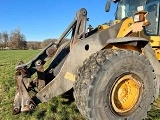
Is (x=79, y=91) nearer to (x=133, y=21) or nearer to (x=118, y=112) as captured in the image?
(x=118, y=112)

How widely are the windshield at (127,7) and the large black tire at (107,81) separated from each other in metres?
2.04

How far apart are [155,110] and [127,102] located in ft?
4.89

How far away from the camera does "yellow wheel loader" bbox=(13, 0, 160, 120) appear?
3818 mm

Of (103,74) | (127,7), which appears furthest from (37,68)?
(127,7)

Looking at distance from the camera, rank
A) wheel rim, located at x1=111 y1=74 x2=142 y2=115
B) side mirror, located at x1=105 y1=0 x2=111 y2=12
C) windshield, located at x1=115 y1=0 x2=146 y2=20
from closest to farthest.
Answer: wheel rim, located at x1=111 y1=74 x2=142 y2=115, windshield, located at x1=115 y1=0 x2=146 y2=20, side mirror, located at x1=105 y1=0 x2=111 y2=12

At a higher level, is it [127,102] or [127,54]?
[127,54]

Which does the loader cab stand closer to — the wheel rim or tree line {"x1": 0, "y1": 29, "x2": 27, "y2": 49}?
the wheel rim

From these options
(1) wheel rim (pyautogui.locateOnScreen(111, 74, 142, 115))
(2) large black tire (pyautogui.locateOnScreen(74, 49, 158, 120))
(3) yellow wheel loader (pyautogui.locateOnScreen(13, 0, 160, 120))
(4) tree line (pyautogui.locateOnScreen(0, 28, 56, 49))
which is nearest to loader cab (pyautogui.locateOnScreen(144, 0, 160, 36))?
(3) yellow wheel loader (pyautogui.locateOnScreen(13, 0, 160, 120))

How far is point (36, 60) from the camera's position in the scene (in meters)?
4.48

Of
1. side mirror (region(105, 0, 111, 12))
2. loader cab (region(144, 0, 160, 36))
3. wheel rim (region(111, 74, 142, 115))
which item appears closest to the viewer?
wheel rim (region(111, 74, 142, 115))

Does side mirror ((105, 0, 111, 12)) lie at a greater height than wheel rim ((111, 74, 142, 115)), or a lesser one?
greater

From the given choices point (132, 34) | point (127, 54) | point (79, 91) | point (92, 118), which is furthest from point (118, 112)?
point (132, 34)

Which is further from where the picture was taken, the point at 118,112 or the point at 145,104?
the point at 145,104

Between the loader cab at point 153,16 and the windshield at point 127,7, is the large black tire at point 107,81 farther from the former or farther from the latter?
the windshield at point 127,7
